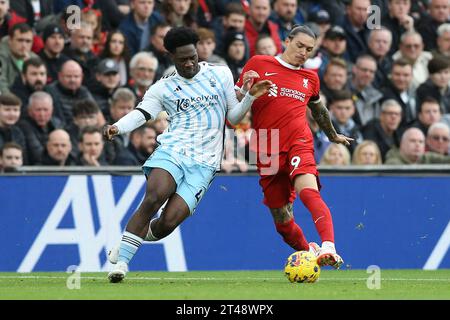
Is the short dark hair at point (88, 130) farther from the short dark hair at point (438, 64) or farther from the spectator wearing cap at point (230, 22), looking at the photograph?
the short dark hair at point (438, 64)

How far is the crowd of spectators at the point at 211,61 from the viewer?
1645 centimetres

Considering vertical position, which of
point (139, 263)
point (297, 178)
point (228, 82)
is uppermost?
point (228, 82)

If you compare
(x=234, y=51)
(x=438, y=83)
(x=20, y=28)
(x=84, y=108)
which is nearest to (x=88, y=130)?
(x=84, y=108)

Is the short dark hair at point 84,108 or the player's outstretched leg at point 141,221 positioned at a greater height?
the short dark hair at point 84,108

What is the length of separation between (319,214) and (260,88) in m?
1.36

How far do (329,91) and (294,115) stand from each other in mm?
5923

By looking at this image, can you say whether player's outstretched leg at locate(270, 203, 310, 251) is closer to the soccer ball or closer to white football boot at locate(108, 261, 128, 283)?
the soccer ball

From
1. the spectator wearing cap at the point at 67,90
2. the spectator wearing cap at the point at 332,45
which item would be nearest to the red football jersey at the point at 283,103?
the spectator wearing cap at the point at 67,90

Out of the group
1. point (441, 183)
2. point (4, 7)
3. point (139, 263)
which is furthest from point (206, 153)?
point (4, 7)

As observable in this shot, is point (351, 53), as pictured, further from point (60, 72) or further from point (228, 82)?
point (228, 82)

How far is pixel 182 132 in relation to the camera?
41.1 ft

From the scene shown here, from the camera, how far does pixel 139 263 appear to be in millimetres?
15508

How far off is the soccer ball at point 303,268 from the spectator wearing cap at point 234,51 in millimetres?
6294

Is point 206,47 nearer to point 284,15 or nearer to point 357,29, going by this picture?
point 284,15
